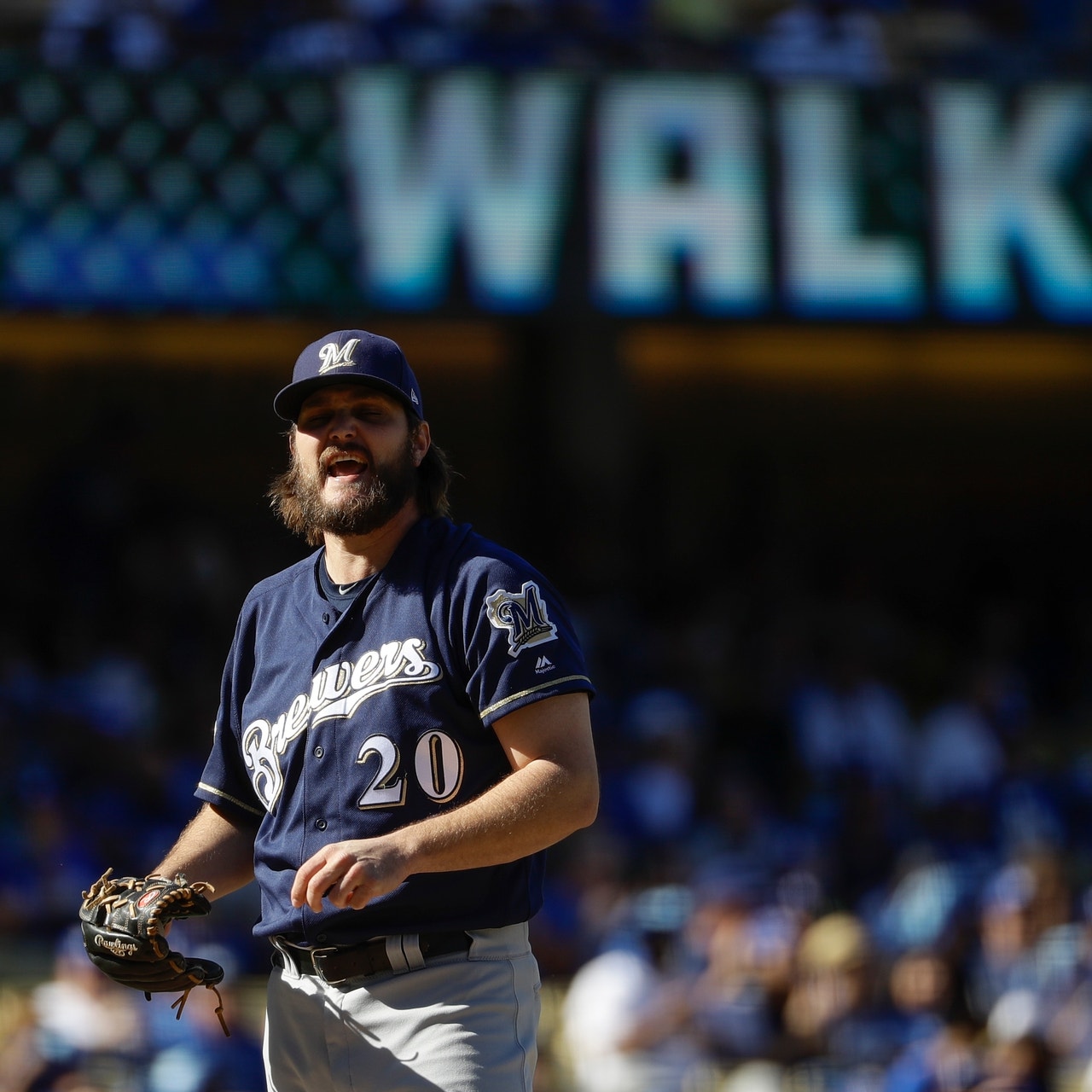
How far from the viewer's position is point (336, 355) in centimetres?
271

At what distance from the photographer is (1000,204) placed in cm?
990

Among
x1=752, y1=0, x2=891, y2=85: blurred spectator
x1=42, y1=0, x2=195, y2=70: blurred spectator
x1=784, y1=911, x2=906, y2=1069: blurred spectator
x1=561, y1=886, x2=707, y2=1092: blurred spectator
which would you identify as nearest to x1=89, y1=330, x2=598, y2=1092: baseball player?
x1=561, y1=886, x2=707, y2=1092: blurred spectator

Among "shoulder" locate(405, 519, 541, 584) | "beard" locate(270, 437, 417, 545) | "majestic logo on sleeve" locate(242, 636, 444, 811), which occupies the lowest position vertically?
"majestic logo on sleeve" locate(242, 636, 444, 811)

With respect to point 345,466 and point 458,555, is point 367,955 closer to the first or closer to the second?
point 458,555

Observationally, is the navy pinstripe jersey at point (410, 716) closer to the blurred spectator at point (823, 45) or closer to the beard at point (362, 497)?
the beard at point (362, 497)

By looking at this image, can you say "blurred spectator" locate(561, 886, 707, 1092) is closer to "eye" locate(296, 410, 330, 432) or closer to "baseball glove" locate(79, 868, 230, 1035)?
"baseball glove" locate(79, 868, 230, 1035)

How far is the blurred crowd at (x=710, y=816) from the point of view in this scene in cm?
635

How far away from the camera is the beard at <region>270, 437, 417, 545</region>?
2.70 meters

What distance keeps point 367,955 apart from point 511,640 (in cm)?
51

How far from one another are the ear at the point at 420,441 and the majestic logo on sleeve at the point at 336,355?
6.7 inches

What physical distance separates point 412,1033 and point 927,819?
6.40m

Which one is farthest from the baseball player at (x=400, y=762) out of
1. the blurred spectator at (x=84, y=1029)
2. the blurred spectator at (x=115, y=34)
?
the blurred spectator at (x=115, y=34)

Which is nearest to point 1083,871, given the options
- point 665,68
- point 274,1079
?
point 665,68

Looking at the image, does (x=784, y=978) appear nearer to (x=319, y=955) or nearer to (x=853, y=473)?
(x=319, y=955)
